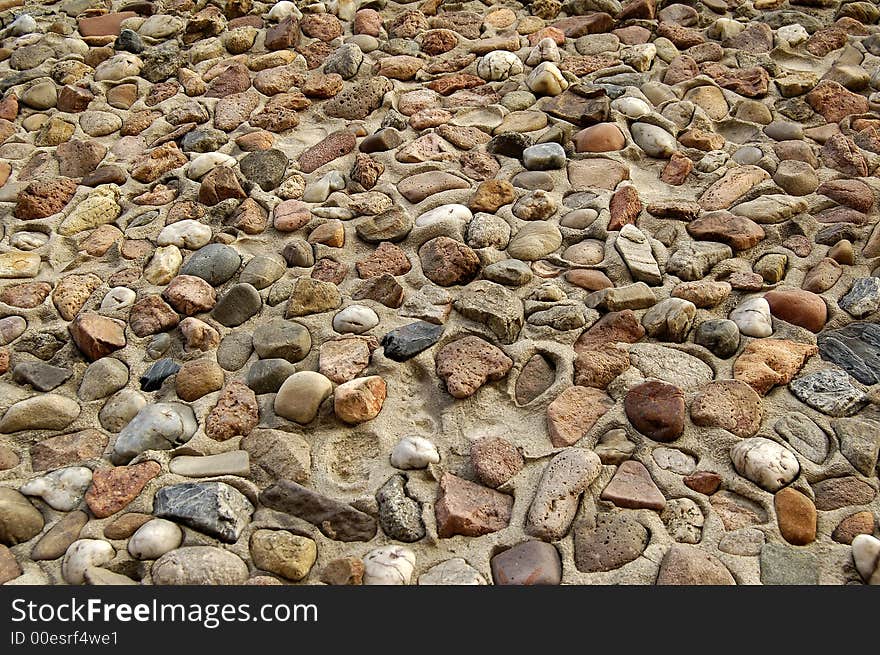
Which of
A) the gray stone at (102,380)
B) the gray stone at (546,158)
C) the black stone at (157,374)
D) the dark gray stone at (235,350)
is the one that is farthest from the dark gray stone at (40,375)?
the gray stone at (546,158)

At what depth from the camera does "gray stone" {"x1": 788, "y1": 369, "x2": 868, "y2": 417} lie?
1.67 meters

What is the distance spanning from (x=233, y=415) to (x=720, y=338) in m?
1.00

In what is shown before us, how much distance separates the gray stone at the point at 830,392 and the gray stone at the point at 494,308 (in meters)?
0.57

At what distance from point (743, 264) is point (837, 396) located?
442 millimetres

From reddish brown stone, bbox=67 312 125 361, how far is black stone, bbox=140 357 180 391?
0.12 metres

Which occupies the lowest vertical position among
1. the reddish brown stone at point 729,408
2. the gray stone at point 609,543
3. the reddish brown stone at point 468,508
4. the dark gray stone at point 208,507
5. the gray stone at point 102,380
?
the gray stone at point 102,380

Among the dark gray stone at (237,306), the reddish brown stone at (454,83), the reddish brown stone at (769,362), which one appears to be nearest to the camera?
the reddish brown stone at (769,362)

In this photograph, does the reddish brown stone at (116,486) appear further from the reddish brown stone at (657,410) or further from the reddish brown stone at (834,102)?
the reddish brown stone at (834,102)

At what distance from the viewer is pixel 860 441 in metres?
1.59

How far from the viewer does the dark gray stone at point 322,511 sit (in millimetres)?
1500

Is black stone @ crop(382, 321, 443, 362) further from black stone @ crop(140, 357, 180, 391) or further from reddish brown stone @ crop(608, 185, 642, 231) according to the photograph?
reddish brown stone @ crop(608, 185, 642, 231)

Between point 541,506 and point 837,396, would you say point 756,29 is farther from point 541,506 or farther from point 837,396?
point 541,506

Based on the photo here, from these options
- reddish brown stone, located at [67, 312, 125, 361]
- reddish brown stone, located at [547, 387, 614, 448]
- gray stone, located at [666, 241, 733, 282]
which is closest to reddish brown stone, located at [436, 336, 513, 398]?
reddish brown stone, located at [547, 387, 614, 448]

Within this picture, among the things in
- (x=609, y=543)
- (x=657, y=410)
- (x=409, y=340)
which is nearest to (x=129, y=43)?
(x=409, y=340)
